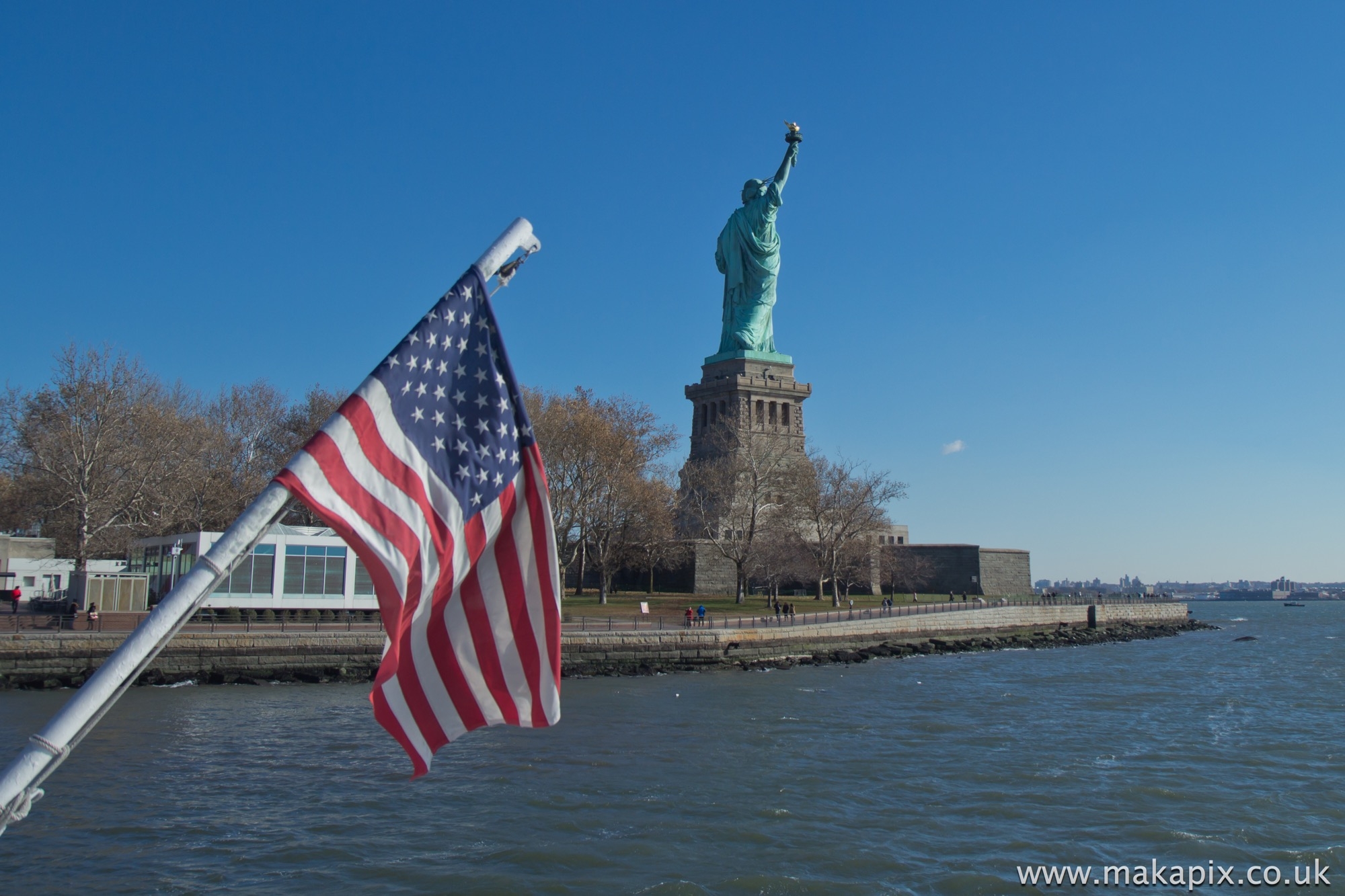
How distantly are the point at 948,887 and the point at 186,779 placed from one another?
12.3 m

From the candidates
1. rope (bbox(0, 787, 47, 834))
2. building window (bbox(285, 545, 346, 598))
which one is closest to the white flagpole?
rope (bbox(0, 787, 47, 834))

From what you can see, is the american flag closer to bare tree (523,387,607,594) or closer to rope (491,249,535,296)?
rope (491,249,535,296)

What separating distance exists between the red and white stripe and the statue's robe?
228 feet

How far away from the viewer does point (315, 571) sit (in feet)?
128

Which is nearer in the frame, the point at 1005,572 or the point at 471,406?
the point at 471,406

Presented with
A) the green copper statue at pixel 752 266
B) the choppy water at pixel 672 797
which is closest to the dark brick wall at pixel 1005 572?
the green copper statue at pixel 752 266

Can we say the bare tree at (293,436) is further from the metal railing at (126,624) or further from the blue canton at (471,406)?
the blue canton at (471,406)

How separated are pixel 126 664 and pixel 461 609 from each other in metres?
1.64

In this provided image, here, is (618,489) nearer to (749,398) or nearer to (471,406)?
(749,398)

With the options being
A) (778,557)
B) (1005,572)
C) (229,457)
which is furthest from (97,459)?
(1005,572)

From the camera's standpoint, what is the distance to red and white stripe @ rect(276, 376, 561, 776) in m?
5.04

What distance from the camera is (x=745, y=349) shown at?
74250mm

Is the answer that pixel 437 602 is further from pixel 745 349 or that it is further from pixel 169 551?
pixel 745 349

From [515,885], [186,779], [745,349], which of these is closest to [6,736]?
[186,779]
